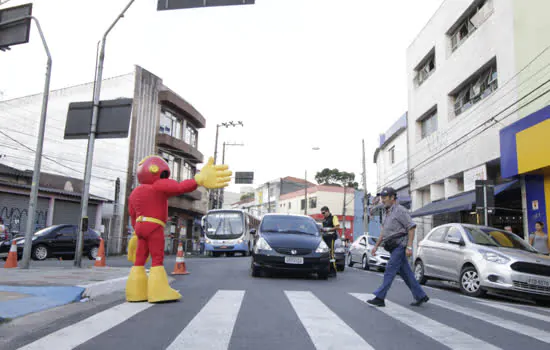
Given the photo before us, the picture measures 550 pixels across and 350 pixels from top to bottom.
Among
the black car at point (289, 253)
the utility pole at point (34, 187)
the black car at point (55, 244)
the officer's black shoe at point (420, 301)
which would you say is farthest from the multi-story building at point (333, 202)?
the officer's black shoe at point (420, 301)

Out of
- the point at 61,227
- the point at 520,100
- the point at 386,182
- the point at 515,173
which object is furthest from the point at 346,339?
the point at 386,182

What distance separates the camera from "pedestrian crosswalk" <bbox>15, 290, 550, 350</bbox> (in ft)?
13.5

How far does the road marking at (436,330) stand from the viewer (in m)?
4.28

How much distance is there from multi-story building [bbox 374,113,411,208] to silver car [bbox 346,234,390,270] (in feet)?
33.6

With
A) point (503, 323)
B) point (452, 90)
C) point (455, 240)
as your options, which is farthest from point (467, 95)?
point (503, 323)

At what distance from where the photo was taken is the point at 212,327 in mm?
4648

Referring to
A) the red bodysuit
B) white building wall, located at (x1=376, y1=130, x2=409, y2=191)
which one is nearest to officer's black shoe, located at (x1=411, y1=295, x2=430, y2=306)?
the red bodysuit

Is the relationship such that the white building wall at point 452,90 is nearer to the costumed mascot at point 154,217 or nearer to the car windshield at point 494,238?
the car windshield at point 494,238

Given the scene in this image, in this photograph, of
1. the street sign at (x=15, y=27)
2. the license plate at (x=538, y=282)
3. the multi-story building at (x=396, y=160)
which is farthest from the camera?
the multi-story building at (x=396, y=160)

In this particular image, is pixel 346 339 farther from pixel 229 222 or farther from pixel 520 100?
pixel 229 222

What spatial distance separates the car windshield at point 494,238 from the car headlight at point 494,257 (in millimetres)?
518

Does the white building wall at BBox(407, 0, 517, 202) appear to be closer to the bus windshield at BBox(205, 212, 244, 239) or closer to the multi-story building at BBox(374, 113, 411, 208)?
the multi-story building at BBox(374, 113, 411, 208)

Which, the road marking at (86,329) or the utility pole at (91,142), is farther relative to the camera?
the utility pole at (91,142)

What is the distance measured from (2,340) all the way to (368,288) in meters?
6.73
